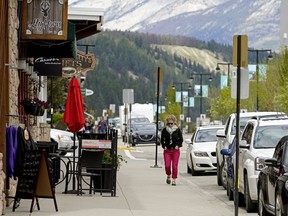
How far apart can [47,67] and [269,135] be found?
10.2 meters

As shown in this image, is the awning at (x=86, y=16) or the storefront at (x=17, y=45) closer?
the storefront at (x=17, y=45)

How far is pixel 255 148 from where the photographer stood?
19000 mm

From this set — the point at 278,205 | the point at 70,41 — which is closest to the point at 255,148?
the point at 278,205

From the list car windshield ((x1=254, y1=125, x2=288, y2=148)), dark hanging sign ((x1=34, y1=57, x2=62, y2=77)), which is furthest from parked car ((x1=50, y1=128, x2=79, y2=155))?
car windshield ((x1=254, y1=125, x2=288, y2=148))

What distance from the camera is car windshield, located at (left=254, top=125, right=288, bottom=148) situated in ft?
63.3

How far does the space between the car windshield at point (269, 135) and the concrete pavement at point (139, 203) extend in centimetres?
141

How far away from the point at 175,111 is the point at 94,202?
10509 cm

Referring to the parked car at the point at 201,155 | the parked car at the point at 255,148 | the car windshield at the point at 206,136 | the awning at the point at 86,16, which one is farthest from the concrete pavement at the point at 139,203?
the car windshield at the point at 206,136

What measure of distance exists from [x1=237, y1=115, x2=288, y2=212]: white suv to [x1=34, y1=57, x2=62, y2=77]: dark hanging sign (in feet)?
28.6

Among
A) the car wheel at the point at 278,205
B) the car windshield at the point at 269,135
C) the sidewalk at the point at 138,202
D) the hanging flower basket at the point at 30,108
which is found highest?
the hanging flower basket at the point at 30,108

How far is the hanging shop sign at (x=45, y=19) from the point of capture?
1831 cm

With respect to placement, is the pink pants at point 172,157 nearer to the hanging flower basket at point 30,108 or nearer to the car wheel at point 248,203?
the hanging flower basket at point 30,108

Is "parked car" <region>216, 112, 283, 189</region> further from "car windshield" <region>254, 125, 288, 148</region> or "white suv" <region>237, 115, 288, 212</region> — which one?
"car windshield" <region>254, 125, 288, 148</region>

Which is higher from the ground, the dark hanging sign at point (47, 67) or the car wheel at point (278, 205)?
the dark hanging sign at point (47, 67)
